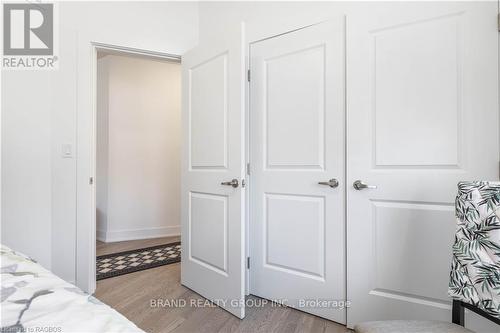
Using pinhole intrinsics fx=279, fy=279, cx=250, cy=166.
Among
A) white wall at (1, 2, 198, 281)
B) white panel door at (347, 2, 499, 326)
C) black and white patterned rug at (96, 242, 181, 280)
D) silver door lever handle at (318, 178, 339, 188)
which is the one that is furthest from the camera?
black and white patterned rug at (96, 242, 181, 280)

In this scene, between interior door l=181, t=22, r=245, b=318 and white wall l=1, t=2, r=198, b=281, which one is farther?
white wall l=1, t=2, r=198, b=281

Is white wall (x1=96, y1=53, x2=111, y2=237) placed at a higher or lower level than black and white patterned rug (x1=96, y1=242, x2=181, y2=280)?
higher

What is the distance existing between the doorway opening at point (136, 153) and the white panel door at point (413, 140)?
2.46 meters

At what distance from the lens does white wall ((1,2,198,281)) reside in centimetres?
191

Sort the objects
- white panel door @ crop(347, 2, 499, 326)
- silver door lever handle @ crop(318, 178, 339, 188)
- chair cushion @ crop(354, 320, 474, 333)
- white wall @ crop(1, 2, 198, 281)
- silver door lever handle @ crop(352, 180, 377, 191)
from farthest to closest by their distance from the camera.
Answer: white wall @ crop(1, 2, 198, 281) < silver door lever handle @ crop(318, 178, 339, 188) < silver door lever handle @ crop(352, 180, 377, 191) < white panel door @ crop(347, 2, 499, 326) < chair cushion @ crop(354, 320, 474, 333)

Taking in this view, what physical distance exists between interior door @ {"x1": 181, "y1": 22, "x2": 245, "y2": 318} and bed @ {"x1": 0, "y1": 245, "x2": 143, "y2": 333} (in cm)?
123

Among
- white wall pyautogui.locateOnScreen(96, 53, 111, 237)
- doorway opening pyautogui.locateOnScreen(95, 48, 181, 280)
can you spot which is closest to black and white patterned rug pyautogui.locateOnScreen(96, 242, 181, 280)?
doorway opening pyautogui.locateOnScreen(95, 48, 181, 280)

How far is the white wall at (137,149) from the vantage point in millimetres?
3684

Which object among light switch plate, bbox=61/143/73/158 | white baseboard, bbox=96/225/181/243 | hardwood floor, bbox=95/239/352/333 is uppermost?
light switch plate, bbox=61/143/73/158

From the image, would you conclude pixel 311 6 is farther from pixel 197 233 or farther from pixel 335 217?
pixel 197 233

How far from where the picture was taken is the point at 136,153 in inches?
151

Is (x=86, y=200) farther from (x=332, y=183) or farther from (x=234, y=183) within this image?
(x=332, y=183)

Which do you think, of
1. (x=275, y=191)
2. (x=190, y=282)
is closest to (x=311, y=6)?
(x=275, y=191)

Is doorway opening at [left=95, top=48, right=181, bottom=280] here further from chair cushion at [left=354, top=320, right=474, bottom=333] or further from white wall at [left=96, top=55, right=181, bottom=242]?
chair cushion at [left=354, top=320, right=474, bottom=333]
